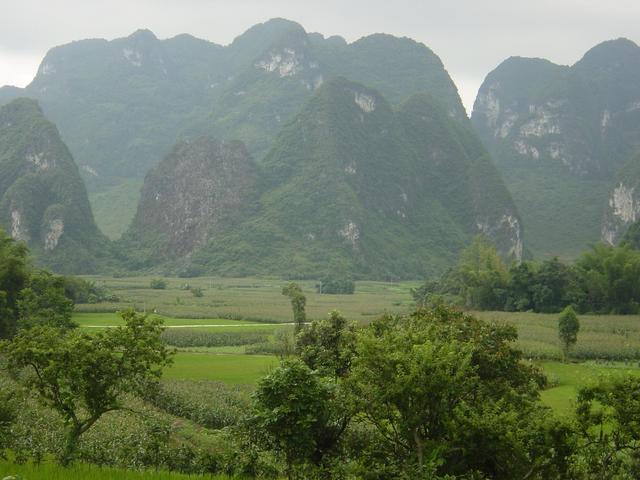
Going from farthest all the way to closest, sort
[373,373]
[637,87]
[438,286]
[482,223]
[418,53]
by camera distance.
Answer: [418,53], [637,87], [482,223], [438,286], [373,373]

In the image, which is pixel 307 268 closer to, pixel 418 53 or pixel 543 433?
pixel 543 433

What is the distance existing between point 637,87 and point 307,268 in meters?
128

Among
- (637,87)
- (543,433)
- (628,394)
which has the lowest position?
(543,433)

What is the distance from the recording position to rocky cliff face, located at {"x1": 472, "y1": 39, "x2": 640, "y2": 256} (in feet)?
488

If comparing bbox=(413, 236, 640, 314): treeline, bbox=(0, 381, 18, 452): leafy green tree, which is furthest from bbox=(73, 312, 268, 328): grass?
bbox=(0, 381, 18, 452): leafy green tree

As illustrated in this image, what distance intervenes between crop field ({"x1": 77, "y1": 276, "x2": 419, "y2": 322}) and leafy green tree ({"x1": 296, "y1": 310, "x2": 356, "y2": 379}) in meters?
26.3

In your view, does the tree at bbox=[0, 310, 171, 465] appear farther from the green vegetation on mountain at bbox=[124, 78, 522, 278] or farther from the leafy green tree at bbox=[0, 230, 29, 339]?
the green vegetation on mountain at bbox=[124, 78, 522, 278]

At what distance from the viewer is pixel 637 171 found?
4498 inches

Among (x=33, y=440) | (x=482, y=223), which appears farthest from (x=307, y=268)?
(x=33, y=440)

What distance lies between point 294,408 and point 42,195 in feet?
324

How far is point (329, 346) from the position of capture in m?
16.0

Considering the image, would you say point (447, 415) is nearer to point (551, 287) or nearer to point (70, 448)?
point (70, 448)

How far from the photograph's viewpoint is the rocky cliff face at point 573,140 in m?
149

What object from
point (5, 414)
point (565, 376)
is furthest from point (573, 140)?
point (5, 414)
